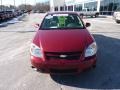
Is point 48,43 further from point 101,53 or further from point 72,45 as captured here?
point 101,53

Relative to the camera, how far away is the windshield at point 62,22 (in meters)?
6.93

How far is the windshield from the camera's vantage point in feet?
22.7

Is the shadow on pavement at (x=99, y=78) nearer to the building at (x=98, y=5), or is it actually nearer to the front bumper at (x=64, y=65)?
the front bumper at (x=64, y=65)

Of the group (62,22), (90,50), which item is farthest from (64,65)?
(62,22)

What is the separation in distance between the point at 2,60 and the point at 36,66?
2.66 m

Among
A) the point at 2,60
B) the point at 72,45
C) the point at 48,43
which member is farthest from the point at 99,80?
the point at 2,60

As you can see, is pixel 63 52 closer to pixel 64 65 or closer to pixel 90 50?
pixel 64 65

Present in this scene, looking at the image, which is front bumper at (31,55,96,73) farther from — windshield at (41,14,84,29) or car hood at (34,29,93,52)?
windshield at (41,14,84,29)

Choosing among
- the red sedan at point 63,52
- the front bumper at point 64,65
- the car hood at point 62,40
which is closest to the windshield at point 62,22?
the car hood at point 62,40

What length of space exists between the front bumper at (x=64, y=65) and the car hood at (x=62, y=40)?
29 centimetres

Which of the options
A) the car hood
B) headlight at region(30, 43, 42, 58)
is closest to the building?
the car hood

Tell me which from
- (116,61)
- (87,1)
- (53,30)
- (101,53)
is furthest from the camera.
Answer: (87,1)

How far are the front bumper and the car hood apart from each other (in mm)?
290

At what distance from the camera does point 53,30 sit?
652 cm
